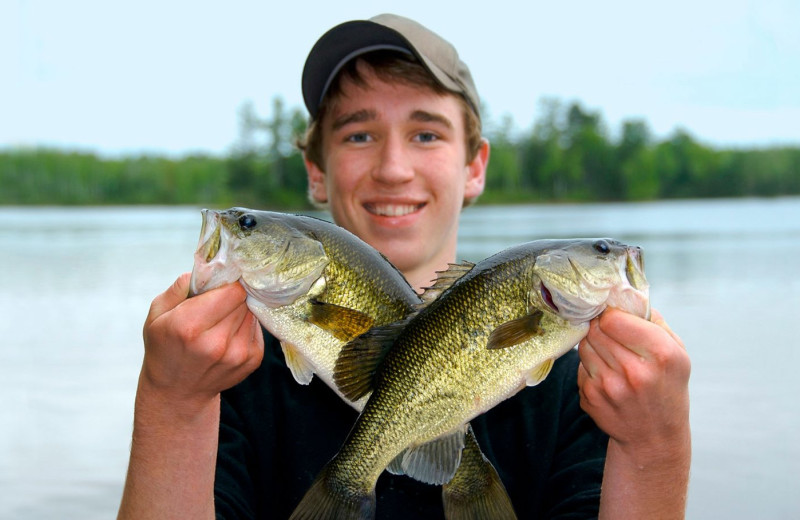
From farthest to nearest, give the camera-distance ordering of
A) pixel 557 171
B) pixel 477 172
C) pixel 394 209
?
pixel 557 171, pixel 477 172, pixel 394 209

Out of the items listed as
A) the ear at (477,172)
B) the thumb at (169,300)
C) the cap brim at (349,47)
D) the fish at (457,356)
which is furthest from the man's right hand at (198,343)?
the ear at (477,172)

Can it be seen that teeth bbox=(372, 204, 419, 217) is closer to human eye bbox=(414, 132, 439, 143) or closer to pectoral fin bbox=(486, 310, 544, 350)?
human eye bbox=(414, 132, 439, 143)

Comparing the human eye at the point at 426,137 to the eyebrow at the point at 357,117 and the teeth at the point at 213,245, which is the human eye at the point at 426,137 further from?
the teeth at the point at 213,245

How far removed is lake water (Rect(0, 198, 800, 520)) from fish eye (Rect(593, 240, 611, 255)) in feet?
15.9

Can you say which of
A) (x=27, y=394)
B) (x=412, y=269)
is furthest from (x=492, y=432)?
(x=27, y=394)

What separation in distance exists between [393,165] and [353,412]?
118cm

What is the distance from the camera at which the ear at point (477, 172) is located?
14.4ft

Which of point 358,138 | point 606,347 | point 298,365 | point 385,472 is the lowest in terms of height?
point 385,472

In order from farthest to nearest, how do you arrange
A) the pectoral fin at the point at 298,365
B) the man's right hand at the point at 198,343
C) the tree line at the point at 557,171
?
the tree line at the point at 557,171
the pectoral fin at the point at 298,365
the man's right hand at the point at 198,343

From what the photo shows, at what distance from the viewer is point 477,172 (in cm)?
446

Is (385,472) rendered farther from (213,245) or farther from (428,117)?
(428,117)

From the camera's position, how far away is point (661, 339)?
2.22 meters

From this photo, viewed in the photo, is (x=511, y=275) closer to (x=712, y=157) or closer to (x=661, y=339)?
(x=661, y=339)

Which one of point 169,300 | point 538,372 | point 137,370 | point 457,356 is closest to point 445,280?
point 457,356
